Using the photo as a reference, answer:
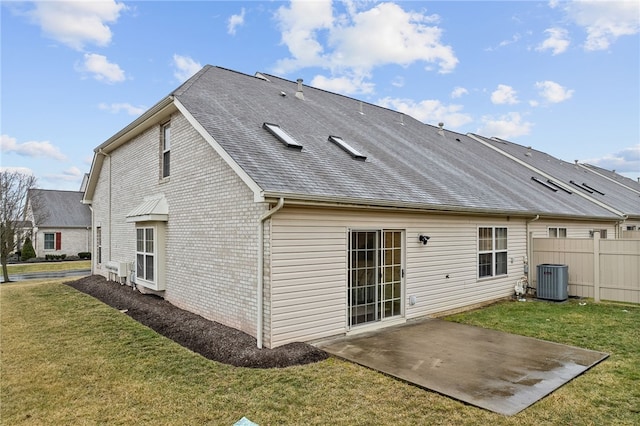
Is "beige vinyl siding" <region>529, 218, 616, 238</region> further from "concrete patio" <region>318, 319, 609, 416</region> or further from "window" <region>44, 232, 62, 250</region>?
"window" <region>44, 232, 62, 250</region>

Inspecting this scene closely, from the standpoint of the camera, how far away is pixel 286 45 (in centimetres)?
1641

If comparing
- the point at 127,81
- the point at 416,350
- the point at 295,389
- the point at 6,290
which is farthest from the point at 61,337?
the point at 127,81

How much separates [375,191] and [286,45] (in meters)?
11.1

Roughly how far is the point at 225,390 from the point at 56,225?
34.2 m

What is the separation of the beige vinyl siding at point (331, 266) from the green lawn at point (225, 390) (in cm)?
109

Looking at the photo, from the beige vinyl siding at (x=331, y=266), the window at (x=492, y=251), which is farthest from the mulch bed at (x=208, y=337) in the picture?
the window at (x=492, y=251)

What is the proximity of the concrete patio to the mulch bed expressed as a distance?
2.20 ft

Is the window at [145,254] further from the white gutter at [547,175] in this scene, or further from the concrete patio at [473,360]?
the white gutter at [547,175]

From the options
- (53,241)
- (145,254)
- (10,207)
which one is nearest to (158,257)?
(145,254)

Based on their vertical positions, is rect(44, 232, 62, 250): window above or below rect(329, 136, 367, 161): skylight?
below

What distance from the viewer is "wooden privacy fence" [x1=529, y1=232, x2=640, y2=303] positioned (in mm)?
10641

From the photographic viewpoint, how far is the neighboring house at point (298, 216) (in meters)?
6.71

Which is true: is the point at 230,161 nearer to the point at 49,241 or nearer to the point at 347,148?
the point at 347,148

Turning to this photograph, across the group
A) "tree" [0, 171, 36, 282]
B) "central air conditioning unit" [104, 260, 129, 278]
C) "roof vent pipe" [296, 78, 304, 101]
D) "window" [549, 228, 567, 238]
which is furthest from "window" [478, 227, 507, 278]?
"tree" [0, 171, 36, 282]
